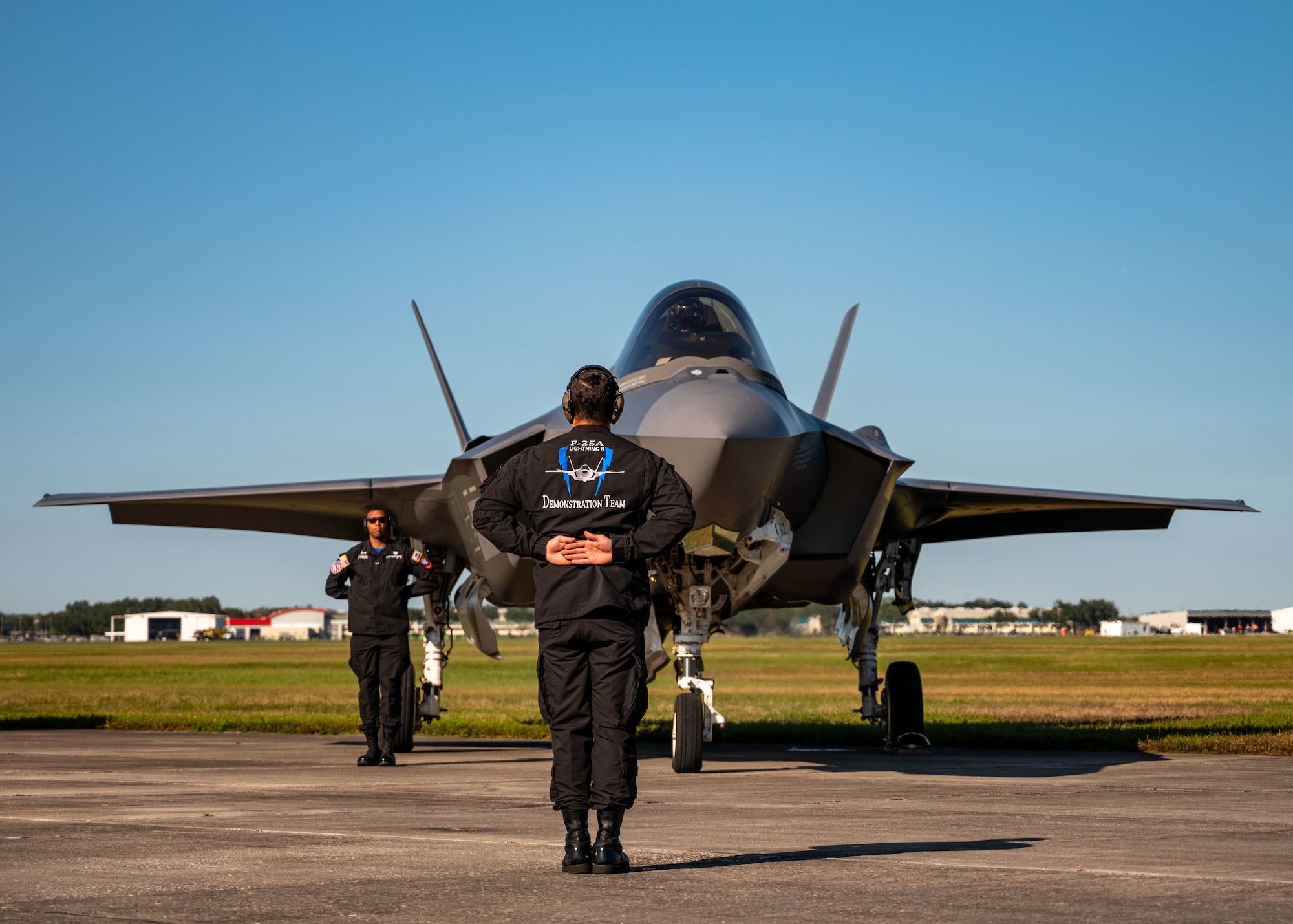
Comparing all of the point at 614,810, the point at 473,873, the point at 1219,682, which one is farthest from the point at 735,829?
the point at 1219,682

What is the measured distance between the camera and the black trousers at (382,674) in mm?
11336

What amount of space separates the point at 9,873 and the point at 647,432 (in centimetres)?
492

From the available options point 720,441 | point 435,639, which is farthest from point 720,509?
point 435,639

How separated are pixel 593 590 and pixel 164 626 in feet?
623

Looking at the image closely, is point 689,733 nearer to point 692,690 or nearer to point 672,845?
point 692,690

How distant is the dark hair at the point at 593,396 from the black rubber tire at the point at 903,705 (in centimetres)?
875

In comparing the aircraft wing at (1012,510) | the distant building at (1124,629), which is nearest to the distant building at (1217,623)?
the distant building at (1124,629)

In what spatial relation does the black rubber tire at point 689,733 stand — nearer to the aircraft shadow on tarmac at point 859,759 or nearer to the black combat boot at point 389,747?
the aircraft shadow on tarmac at point 859,759

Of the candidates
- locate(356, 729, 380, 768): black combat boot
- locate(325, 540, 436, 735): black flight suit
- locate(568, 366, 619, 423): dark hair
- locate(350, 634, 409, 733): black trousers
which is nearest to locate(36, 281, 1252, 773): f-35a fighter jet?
locate(568, 366, 619, 423): dark hair

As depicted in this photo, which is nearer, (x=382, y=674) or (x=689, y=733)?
(x=689, y=733)

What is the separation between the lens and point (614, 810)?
5.21m

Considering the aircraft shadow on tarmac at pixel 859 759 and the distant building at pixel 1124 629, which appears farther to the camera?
the distant building at pixel 1124 629

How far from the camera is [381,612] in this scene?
1152 cm

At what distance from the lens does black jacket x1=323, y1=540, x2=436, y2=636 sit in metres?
11.5
